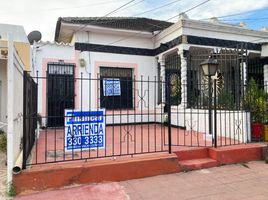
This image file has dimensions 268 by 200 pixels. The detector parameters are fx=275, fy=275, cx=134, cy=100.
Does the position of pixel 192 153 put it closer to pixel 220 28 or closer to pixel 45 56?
pixel 220 28

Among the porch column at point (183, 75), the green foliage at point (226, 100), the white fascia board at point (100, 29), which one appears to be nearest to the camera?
the green foliage at point (226, 100)

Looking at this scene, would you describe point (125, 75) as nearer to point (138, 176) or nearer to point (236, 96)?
point (236, 96)

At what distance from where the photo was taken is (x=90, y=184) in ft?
15.6

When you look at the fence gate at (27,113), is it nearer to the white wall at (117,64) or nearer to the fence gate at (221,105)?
the fence gate at (221,105)

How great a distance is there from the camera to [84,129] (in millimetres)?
5199

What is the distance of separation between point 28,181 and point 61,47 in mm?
7172

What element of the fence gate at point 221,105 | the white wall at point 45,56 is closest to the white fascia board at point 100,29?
the white wall at point 45,56

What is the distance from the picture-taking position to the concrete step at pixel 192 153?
5.83 m

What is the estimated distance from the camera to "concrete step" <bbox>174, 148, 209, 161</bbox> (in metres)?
5.83

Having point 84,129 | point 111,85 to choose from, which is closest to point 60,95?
point 111,85

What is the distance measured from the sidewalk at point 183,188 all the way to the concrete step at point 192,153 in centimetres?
47

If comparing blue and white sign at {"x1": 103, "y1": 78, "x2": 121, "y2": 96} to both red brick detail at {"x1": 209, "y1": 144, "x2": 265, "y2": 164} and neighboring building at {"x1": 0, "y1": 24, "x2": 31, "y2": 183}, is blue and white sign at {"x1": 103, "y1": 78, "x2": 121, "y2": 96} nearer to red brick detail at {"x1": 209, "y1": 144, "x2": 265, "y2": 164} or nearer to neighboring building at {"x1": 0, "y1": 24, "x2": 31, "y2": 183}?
neighboring building at {"x1": 0, "y1": 24, "x2": 31, "y2": 183}

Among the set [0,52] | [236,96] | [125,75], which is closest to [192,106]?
[236,96]

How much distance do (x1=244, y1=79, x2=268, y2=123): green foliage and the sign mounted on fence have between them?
4.00m
